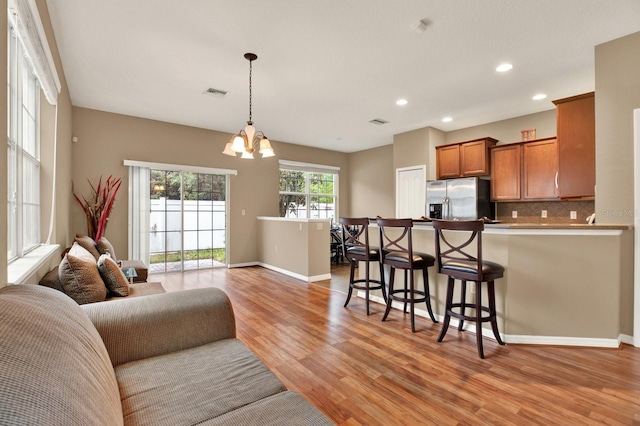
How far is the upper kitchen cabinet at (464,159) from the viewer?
17.1ft

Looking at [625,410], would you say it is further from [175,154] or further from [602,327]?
[175,154]

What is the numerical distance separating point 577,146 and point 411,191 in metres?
2.85

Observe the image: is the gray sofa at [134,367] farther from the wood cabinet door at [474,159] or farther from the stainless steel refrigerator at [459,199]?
the wood cabinet door at [474,159]

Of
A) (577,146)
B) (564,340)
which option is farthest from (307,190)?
(564,340)

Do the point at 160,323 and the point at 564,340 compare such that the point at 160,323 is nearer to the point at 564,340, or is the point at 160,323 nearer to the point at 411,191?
the point at 564,340

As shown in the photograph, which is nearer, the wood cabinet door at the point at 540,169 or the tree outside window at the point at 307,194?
the wood cabinet door at the point at 540,169

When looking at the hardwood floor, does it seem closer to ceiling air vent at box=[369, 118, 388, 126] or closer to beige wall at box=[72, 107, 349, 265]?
beige wall at box=[72, 107, 349, 265]

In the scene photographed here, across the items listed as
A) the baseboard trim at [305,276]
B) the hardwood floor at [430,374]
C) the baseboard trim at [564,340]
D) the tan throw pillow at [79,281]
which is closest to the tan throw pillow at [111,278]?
the tan throw pillow at [79,281]

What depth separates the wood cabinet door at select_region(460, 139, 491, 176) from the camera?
5207 mm

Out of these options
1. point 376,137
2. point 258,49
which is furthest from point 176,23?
point 376,137

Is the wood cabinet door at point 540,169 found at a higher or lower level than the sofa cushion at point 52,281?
higher

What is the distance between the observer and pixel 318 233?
17.4 feet

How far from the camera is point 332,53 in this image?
10.4ft

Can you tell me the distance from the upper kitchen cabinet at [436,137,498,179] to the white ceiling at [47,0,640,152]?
0.61 meters
